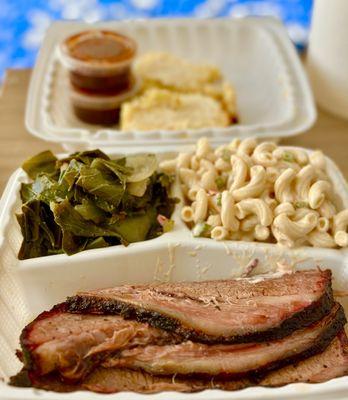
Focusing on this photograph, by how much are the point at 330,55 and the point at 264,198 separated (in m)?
1.38

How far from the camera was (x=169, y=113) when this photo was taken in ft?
9.43

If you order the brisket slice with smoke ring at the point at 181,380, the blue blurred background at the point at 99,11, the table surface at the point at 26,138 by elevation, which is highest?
the brisket slice with smoke ring at the point at 181,380

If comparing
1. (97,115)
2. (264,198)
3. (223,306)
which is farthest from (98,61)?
(223,306)

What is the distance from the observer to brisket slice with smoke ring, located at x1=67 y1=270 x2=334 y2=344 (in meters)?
1.55

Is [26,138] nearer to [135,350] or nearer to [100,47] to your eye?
[100,47]

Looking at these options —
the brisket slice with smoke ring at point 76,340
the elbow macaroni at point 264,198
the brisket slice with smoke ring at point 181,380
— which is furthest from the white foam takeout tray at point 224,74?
the brisket slice with smoke ring at point 181,380

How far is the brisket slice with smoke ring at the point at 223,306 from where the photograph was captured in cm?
155

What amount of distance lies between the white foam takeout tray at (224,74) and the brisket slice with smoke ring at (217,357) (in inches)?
40.3

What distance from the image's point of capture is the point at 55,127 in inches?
105

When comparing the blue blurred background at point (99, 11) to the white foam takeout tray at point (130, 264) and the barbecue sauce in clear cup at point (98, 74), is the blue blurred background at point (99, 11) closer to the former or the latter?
the barbecue sauce in clear cup at point (98, 74)

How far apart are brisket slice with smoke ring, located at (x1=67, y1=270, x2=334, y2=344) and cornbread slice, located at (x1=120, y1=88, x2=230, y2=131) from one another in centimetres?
120

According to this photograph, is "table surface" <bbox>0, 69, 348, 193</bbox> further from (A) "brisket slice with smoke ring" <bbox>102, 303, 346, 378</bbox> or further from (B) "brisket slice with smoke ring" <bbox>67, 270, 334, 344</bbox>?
(A) "brisket slice with smoke ring" <bbox>102, 303, 346, 378</bbox>

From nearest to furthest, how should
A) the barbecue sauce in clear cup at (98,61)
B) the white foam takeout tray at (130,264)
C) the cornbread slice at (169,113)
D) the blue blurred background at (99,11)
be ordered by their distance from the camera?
1. the white foam takeout tray at (130,264)
2. the cornbread slice at (169,113)
3. the barbecue sauce in clear cup at (98,61)
4. the blue blurred background at (99,11)

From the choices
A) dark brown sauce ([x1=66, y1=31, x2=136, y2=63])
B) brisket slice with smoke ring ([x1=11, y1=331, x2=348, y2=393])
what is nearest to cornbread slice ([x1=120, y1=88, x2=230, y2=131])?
dark brown sauce ([x1=66, y1=31, x2=136, y2=63])
